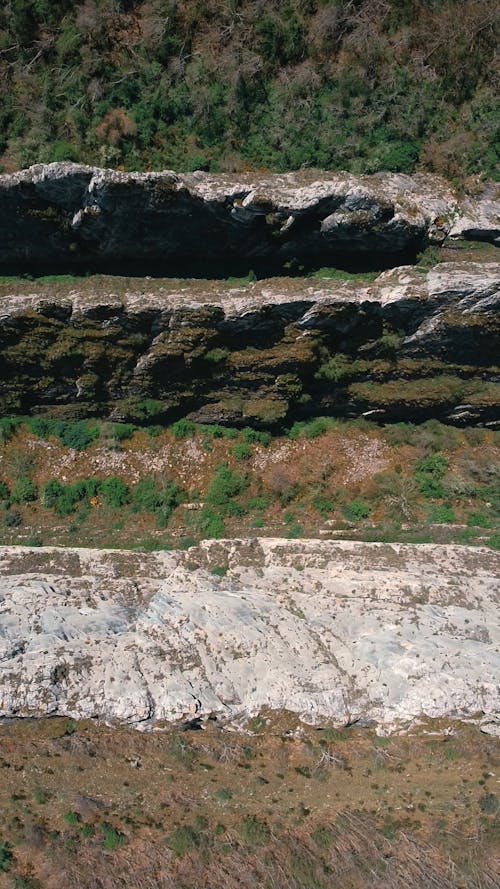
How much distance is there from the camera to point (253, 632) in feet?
43.8

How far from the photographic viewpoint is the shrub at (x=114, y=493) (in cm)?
1634

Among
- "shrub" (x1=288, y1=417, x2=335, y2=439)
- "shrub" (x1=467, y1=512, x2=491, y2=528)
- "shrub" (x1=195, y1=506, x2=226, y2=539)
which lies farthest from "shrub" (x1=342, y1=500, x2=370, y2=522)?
"shrub" (x1=195, y1=506, x2=226, y2=539)

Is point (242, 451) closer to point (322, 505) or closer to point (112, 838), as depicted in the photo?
point (322, 505)

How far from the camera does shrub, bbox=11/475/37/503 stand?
16156mm

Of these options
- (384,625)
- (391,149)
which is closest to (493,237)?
(391,149)

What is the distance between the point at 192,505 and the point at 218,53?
11.2m

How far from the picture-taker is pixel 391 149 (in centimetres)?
1449

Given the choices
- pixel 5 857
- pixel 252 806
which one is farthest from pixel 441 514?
pixel 5 857

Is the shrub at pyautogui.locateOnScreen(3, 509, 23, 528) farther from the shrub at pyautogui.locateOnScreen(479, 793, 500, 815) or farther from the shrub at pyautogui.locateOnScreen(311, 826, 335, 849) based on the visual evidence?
the shrub at pyautogui.locateOnScreen(479, 793, 500, 815)

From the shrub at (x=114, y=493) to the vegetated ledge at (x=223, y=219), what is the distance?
18.1 ft

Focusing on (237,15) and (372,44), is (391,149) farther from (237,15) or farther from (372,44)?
(237,15)

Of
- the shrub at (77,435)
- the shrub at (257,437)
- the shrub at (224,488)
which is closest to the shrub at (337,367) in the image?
the shrub at (257,437)

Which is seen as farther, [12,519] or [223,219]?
[12,519]

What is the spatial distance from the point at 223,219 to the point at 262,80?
3.75 metres
